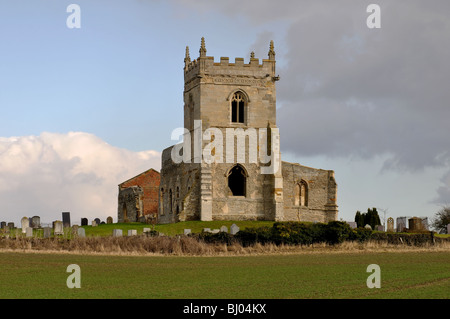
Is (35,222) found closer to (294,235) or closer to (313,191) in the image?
(313,191)

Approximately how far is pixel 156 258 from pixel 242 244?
19.0ft

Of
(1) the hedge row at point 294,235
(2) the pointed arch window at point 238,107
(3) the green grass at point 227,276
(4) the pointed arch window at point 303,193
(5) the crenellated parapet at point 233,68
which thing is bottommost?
(3) the green grass at point 227,276

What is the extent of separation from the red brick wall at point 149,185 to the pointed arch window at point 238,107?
17.1 m

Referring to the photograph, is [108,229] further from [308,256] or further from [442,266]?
[442,266]

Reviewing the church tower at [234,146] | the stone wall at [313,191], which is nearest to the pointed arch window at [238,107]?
the church tower at [234,146]

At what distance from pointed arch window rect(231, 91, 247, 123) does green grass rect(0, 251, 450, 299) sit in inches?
895

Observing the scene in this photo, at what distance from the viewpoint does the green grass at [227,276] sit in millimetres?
17578

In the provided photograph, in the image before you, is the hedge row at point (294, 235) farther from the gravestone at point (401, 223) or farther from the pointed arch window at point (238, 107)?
the pointed arch window at point (238, 107)

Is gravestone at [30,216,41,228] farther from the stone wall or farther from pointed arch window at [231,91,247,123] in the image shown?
the stone wall

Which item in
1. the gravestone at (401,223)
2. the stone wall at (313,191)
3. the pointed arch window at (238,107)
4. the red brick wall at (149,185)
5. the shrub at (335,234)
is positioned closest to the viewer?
the shrub at (335,234)

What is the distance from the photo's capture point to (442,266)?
2445 cm
